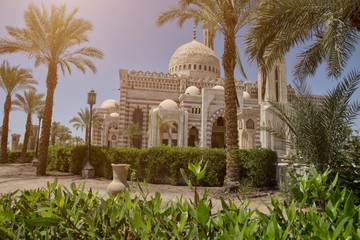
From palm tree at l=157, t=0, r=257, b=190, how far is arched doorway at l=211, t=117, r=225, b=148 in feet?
68.0

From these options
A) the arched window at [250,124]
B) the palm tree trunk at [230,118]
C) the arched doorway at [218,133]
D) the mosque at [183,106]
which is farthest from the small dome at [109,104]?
the palm tree trunk at [230,118]

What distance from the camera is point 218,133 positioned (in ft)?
98.5

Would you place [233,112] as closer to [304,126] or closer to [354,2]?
[304,126]

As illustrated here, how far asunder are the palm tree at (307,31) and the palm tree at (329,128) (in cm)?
80

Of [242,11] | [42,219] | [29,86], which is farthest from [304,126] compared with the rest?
[29,86]

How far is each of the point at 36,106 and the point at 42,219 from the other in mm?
25912

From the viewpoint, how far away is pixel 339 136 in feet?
18.6

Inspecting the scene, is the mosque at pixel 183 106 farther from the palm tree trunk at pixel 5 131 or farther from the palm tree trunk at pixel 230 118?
the palm tree trunk at pixel 230 118

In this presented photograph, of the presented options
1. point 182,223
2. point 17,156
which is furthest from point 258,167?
point 17,156

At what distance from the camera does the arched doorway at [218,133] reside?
28.7 metres

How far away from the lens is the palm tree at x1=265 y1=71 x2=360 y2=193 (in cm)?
547

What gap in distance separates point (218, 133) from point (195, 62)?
33.8 ft

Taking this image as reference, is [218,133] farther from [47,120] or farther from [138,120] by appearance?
[47,120]

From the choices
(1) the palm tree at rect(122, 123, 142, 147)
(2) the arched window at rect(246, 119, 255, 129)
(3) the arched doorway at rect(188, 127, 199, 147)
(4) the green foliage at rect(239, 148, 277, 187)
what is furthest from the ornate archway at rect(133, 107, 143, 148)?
(4) the green foliage at rect(239, 148, 277, 187)
